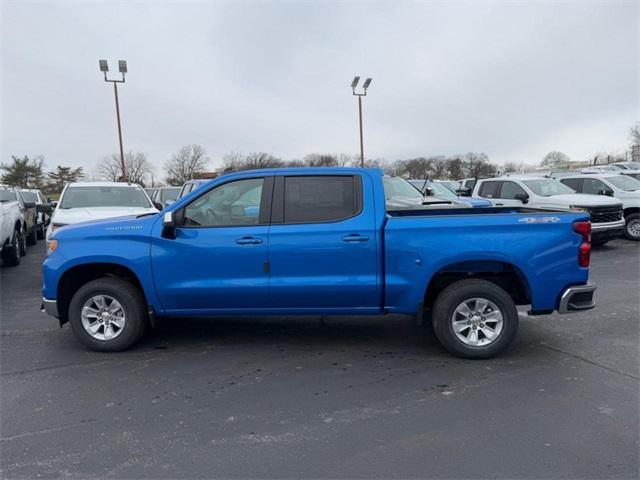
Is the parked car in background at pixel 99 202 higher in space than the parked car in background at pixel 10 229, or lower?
higher

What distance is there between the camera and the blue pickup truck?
473cm

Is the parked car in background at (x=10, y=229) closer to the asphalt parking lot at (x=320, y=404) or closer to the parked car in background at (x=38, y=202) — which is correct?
the asphalt parking lot at (x=320, y=404)

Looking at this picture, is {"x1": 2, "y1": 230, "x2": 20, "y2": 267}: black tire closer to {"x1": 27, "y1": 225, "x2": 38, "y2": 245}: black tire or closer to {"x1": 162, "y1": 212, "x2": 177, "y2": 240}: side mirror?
{"x1": 27, "y1": 225, "x2": 38, "y2": 245}: black tire

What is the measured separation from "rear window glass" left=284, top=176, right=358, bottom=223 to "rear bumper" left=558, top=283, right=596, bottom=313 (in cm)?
217

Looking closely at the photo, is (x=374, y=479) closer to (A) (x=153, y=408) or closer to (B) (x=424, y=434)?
(B) (x=424, y=434)

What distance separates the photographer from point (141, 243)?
4992 mm

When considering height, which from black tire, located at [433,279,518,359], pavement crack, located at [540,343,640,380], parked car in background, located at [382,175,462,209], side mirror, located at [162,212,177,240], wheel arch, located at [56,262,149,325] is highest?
parked car in background, located at [382,175,462,209]

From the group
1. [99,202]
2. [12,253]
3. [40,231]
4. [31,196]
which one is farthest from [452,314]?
[31,196]

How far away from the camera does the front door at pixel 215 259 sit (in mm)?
4898

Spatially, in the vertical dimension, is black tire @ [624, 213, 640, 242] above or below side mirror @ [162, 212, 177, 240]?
below

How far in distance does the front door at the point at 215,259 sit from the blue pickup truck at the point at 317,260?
0.04 feet

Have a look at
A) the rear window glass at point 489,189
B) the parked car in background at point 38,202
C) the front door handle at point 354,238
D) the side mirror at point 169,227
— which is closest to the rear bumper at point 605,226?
the rear window glass at point 489,189

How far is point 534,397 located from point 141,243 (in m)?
3.87

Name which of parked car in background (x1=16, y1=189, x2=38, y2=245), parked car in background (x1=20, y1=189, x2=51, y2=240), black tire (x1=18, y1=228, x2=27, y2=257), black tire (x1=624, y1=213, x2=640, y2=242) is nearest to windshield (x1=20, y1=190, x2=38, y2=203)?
parked car in background (x1=20, y1=189, x2=51, y2=240)
